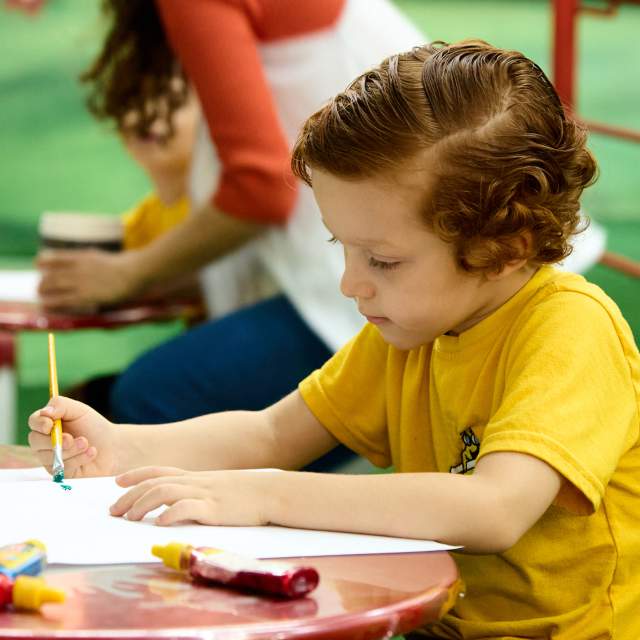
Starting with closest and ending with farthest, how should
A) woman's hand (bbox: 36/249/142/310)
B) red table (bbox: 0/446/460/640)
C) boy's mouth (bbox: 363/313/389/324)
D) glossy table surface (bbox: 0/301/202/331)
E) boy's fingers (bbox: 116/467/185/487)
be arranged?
red table (bbox: 0/446/460/640), boy's fingers (bbox: 116/467/185/487), boy's mouth (bbox: 363/313/389/324), glossy table surface (bbox: 0/301/202/331), woman's hand (bbox: 36/249/142/310)

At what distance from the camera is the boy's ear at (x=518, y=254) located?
4.23 ft

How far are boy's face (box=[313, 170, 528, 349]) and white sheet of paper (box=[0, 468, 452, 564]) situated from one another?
0.84ft

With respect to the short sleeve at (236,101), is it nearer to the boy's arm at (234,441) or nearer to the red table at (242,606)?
the boy's arm at (234,441)

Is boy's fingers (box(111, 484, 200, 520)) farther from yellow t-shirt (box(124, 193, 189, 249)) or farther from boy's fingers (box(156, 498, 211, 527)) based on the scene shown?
yellow t-shirt (box(124, 193, 189, 249))

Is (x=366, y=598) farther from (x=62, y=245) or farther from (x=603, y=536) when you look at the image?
(x=62, y=245)

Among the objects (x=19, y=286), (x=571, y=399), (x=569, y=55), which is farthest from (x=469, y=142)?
(x=569, y=55)

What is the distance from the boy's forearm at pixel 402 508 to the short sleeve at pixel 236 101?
46.8 inches

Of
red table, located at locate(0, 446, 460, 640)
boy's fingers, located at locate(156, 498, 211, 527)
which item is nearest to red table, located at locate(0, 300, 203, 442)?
boy's fingers, located at locate(156, 498, 211, 527)

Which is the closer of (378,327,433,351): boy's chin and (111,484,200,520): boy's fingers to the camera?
(111,484,200,520): boy's fingers

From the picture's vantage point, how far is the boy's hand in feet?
4.46

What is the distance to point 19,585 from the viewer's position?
93 centimetres

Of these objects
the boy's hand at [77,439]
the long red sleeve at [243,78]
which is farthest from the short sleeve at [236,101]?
the boy's hand at [77,439]

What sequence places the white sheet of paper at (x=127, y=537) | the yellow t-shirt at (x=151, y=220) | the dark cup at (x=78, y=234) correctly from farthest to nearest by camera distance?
the yellow t-shirt at (x=151, y=220), the dark cup at (x=78, y=234), the white sheet of paper at (x=127, y=537)

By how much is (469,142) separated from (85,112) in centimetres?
557
